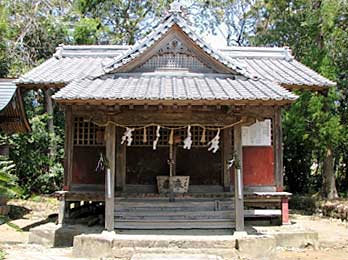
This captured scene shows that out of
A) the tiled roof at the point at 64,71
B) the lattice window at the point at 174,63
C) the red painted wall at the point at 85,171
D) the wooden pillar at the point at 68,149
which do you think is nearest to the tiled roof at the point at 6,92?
the tiled roof at the point at 64,71

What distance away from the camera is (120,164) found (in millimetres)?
12305

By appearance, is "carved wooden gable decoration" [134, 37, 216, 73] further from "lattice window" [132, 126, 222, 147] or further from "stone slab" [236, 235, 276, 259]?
"stone slab" [236, 235, 276, 259]

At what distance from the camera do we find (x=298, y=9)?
19547 mm

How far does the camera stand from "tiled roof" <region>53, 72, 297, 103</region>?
970cm

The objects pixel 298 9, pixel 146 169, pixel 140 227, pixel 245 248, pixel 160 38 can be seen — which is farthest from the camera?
pixel 298 9

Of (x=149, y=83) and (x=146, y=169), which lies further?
(x=146, y=169)

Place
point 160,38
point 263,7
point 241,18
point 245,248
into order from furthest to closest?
1. point 241,18
2. point 263,7
3. point 160,38
4. point 245,248

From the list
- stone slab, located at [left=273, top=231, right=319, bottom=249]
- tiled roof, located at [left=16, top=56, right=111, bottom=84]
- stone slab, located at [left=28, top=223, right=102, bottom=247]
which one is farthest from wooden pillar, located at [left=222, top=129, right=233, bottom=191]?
tiled roof, located at [left=16, top=56, right=111, bottom=84]

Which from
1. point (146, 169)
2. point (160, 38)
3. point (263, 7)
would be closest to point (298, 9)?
point (263, 7)

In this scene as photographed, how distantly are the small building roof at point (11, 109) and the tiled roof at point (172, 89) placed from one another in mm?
4419

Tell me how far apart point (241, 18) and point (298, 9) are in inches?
404

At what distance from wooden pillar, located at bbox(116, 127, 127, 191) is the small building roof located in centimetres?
428

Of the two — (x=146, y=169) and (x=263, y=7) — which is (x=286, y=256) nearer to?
(x=146, y=169)

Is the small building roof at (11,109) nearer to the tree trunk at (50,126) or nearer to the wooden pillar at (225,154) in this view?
the tree trunk at (50,126)
